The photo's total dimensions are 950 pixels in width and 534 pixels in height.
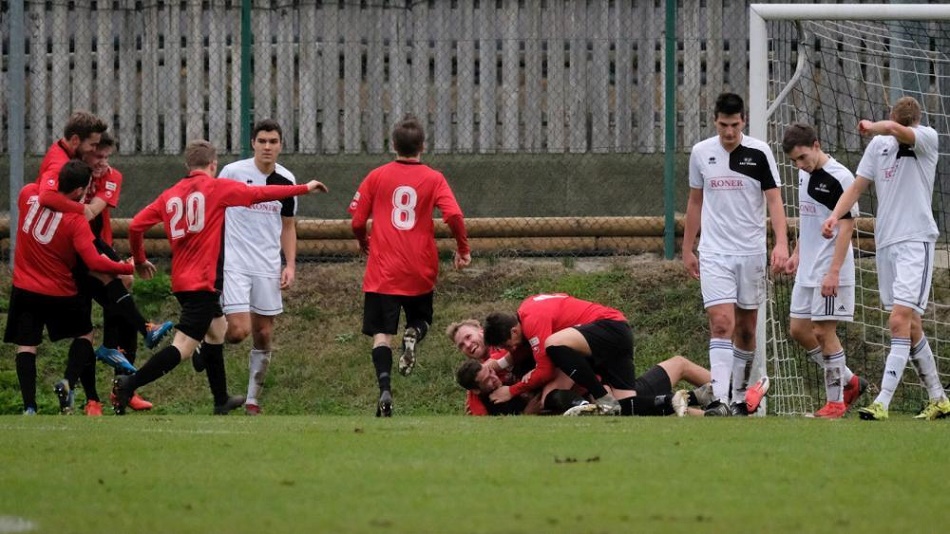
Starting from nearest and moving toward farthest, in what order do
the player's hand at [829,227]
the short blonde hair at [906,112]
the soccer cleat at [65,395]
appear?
the player's hand at [829,227] < the short blonde hair at [906,112] < the soccer cleat at [65,395]

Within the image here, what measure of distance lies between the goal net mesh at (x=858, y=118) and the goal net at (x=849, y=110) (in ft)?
0.04

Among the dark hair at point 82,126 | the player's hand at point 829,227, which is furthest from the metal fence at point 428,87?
the player's hand at point 829,227

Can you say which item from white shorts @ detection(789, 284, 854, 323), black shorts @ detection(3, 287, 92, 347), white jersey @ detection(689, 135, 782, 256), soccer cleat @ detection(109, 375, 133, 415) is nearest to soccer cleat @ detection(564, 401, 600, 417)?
white jersey @ detection(689, 135, 782, 256)

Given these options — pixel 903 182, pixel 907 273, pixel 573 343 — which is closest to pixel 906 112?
pixel 903 182

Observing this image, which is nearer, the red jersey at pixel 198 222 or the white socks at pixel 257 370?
the red jersey at pixel 198 222

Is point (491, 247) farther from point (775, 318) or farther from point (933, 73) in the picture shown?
point (933, 73)

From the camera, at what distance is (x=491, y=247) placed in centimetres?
1527

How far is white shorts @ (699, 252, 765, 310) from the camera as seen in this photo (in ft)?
34.6

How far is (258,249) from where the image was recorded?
11484 millimetres

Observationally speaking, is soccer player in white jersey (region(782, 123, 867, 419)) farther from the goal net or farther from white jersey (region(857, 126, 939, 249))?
the goal net

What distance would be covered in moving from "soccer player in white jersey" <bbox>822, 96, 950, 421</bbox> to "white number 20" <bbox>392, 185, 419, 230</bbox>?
2765mm

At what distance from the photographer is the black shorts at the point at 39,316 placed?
10.9 m

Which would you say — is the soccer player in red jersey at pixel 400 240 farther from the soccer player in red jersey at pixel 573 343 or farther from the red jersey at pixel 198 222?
the red jersey at pixel 198 222

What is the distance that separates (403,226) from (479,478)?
4.30m
